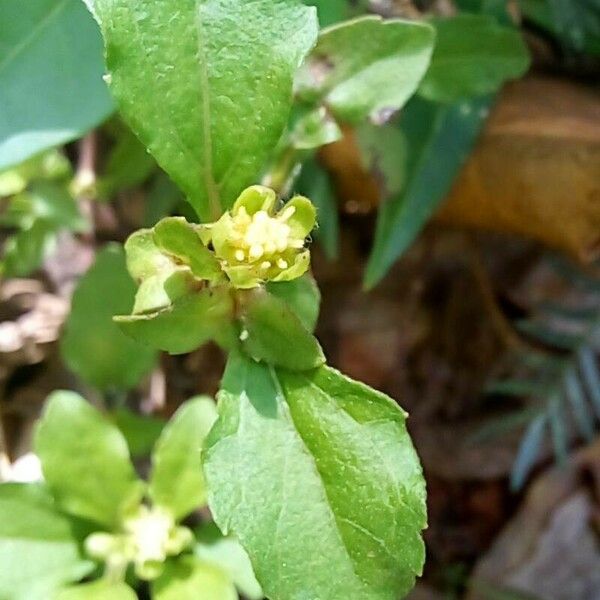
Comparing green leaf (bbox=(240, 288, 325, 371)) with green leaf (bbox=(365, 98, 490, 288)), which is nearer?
green leaf (bbox=(240, 288, 325, 371))

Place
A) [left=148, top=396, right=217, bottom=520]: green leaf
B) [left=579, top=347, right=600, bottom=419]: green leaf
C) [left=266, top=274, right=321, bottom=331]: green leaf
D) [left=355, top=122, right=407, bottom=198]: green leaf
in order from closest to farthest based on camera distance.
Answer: [left=266, top=274, right=321, bottom=331]: green leaf, [left=148, top=396, right=217, bottom=520]: green leaf, [left=355, top=122, right=407, bottom=198]: green leaf, [left=579, top=347, right=600, bottom=419]: green leaf

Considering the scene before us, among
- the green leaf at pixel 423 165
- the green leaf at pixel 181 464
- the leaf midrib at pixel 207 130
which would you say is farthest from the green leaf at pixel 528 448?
the leaf midrib at pixel 207 130

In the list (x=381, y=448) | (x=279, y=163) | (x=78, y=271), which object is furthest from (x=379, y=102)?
(x=78, y=271)

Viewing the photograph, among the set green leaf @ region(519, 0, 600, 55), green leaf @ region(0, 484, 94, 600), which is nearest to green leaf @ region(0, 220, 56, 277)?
green leaf @ region(0, 484, 94, 600)

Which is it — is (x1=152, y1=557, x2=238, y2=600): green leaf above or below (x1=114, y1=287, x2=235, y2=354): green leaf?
below

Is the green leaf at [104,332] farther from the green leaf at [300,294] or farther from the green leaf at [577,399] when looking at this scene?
the green leaf at [577,399]

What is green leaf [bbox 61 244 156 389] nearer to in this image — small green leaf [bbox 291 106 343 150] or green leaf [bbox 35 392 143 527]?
green leaf [bbox 35 392 143 527]

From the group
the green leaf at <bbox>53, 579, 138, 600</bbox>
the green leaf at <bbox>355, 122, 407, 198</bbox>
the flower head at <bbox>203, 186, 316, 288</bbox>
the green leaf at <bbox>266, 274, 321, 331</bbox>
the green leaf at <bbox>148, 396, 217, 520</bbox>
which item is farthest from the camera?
the green leaf at <bbox>355, 122, 407, 198</bbox>
